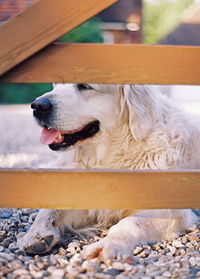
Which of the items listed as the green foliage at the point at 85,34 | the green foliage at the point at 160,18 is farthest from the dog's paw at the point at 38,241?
the green foliage at the point at 160,18

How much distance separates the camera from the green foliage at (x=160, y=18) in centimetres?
2253

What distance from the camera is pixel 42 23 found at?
88.5 inches

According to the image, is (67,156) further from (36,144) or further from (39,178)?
(36,144)

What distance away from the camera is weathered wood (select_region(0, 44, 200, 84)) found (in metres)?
2.33

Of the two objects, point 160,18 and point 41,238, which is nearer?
point 41,238

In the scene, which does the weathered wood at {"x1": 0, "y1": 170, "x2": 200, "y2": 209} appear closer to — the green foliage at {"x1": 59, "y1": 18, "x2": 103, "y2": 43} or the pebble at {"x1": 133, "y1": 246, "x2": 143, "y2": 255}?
the pebble at {"x1": 133, "y1": 246, "x2": 143, "y2": 255}

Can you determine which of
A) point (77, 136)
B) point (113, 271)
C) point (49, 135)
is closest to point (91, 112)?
point (77, 136)

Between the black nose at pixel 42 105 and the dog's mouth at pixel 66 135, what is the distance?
17 centimetres

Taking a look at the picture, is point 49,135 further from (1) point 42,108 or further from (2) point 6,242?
(2) point 6,242

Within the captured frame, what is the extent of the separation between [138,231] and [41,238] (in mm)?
543

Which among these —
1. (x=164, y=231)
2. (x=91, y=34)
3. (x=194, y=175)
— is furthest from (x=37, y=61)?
(x=91, y=34)

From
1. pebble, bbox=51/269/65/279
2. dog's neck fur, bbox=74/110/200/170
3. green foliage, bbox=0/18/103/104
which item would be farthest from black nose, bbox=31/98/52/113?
green foliage, bbox=0/18/103/104

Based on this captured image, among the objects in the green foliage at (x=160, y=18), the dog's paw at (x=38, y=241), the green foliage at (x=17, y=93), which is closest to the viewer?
the dog's paw at (x=38, y=241)

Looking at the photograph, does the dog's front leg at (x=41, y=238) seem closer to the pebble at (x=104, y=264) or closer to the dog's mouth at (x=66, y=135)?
the pebble at (x=104, y=264)
